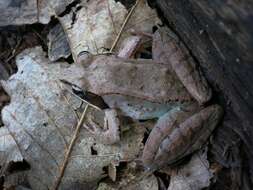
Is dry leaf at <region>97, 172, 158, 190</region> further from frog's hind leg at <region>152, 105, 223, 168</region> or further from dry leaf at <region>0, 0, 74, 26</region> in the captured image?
dry leaf at <region>0, 0, 74, 26</region>

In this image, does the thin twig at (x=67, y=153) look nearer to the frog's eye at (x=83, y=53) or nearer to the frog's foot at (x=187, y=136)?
the frog's eye at (x=83, y=53)

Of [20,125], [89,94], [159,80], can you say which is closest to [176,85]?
[159,80]

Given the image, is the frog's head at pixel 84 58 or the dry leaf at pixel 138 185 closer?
the dry leaf at pixel 138 185

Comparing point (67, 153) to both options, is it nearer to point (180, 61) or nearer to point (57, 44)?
point (57, 44)

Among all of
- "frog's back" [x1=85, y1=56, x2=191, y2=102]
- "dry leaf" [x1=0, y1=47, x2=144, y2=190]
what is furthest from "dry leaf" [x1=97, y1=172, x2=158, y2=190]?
"frog's back" [x1=85, y1=56, x2=191, y2=102]

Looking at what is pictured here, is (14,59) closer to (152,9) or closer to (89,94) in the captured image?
(89,94)

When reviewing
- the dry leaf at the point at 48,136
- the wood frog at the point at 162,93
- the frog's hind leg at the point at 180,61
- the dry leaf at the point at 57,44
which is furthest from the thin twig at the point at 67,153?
the frog's hind leg at the point at 180,61
